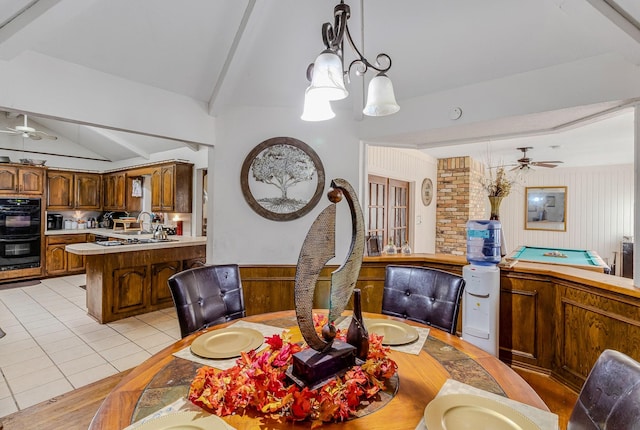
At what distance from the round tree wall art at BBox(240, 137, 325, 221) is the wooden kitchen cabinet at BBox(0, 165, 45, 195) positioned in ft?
17.7

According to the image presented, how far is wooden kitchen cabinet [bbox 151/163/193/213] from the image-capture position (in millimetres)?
5215

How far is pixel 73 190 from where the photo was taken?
660cm

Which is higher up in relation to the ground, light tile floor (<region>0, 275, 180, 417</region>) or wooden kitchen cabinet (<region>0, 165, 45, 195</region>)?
wooden kitchen cabinet (<region>0, 165, 45, 195</region>)

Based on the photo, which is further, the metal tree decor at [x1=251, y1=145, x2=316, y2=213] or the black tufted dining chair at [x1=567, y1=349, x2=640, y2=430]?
the metal tree decor at [x1=251, y1=145, x2=316, y2=213]

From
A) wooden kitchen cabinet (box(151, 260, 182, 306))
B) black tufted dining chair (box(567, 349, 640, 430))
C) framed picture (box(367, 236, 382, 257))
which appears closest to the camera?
black tufted dining chair (box(567, 349, 640, 430))

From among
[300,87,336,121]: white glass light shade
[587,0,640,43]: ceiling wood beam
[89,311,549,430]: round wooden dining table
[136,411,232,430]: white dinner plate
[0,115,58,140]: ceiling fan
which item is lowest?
[89,311,549,430]: round wooden dining table

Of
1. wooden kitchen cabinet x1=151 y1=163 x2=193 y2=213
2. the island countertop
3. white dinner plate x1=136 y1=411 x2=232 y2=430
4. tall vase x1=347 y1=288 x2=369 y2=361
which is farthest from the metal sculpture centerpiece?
wooden kitchen cabinet x1=151 y1=163 x2=193 y2=213

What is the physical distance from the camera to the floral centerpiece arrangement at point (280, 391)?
907mm

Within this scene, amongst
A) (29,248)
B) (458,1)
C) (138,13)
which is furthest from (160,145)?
(458,1)

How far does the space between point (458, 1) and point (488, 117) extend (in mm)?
875

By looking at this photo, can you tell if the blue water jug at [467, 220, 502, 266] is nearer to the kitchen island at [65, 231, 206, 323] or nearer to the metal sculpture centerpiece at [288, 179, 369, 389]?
the metal sculpture centerpiece at [288, 179, 369, 389]

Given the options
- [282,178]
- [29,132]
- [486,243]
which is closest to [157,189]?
[29,132]

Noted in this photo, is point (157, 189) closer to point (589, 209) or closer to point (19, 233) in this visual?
point (19, 233)

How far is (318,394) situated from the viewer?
957 mm
